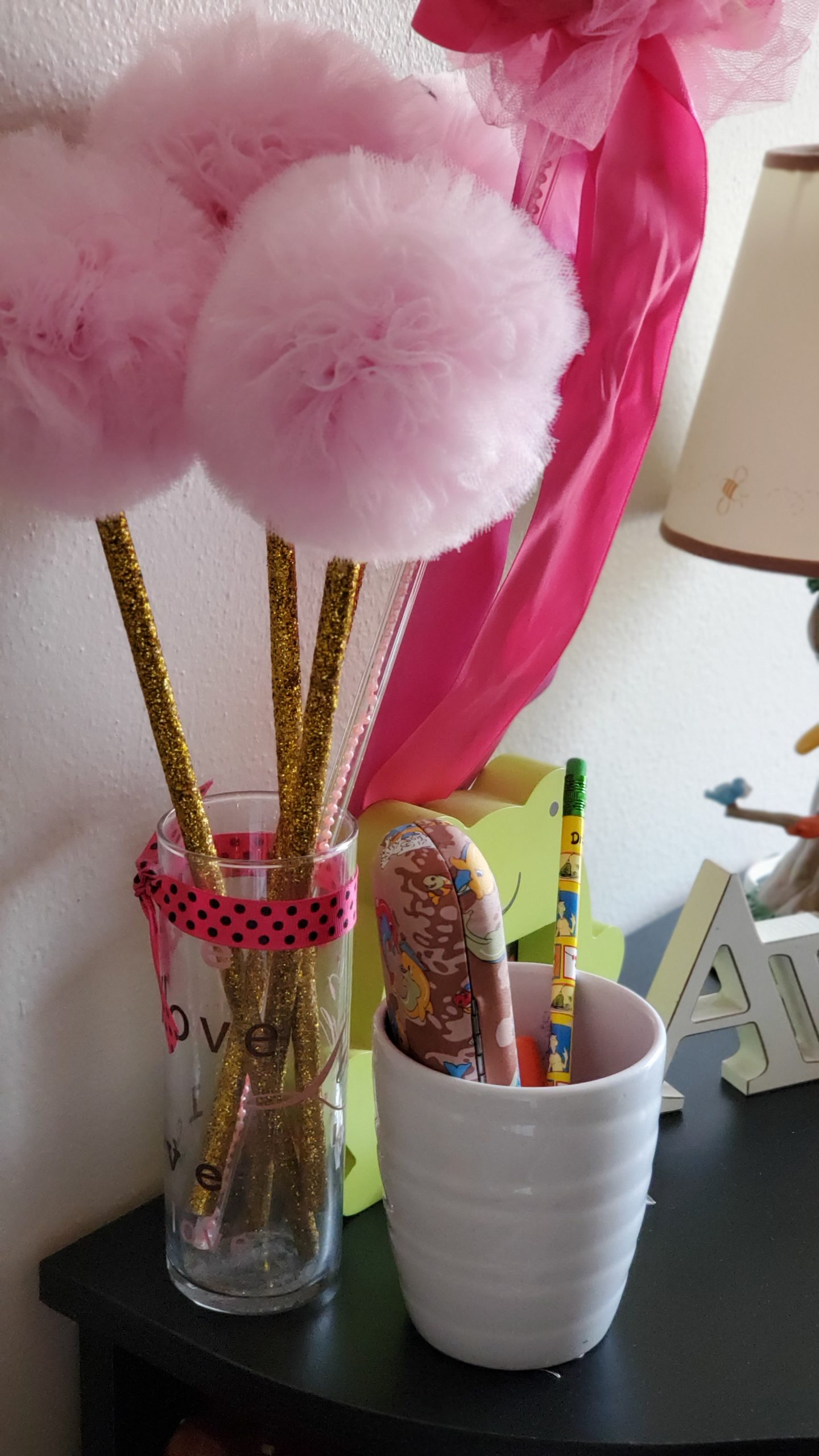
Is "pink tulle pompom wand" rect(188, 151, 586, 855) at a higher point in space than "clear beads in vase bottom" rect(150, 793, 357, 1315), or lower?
higher

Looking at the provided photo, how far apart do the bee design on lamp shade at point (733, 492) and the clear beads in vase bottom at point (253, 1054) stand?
44 cm

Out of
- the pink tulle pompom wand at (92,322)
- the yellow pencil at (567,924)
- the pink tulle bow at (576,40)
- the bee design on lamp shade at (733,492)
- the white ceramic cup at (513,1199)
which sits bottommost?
the white ceramic cup at (513,1199)

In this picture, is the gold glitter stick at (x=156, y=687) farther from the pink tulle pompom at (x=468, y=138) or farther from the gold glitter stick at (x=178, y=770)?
the pink tulle pompom at (x=468, y=138)

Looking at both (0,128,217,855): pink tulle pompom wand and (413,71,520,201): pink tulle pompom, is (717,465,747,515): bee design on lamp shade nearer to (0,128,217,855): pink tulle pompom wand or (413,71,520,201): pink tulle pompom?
(413,71,520,201): pink tulle pompom

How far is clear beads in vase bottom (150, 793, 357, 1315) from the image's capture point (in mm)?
526

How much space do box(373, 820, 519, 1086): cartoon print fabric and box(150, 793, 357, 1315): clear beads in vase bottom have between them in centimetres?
4

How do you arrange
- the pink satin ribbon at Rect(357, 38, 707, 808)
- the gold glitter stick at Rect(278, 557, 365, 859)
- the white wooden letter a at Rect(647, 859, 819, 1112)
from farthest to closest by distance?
the white wooden letter a at Rect(647, 859, 819, 1112), the pink satin ribbon at Rect(357, 38, 707, 808), the gold glitter stick at Rect(278, 557, 365, 859)

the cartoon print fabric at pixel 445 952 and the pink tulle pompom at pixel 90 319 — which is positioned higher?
the pink tulle pompom at pixel 90 319

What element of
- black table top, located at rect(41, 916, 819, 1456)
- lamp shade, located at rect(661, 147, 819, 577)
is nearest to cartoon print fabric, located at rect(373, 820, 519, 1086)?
black table top, located at rect(41, 916, 819, 1456)

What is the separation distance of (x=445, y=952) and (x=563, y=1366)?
0.19m

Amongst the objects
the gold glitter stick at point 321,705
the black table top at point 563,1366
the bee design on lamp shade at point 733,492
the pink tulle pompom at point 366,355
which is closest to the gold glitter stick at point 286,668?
the gold glitter stick at point 321,705

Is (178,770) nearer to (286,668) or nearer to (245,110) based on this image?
(286,668)

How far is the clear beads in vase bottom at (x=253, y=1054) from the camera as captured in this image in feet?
1.73

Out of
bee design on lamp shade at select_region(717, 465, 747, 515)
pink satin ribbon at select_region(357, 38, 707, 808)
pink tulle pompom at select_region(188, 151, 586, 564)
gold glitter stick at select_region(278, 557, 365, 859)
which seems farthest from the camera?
bee design on lamp shade at select_region(717, 465, 747, 515)
